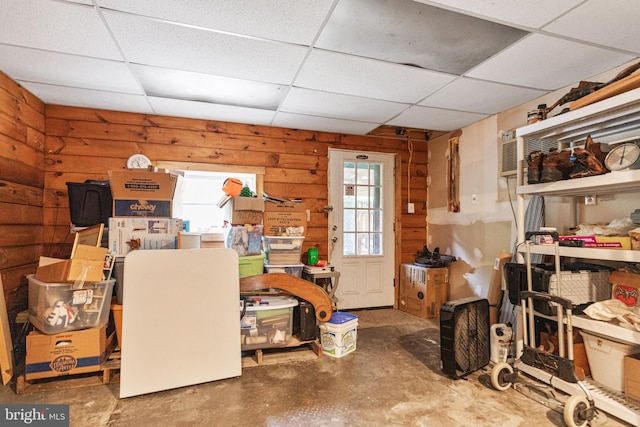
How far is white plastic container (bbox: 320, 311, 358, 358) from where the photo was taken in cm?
286

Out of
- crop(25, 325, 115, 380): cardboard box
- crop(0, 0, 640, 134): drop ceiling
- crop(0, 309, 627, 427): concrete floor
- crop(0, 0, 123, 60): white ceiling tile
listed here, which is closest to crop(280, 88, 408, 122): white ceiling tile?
crop(0, 0, 640, 134): drop ceiling

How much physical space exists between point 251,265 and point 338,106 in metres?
1.80

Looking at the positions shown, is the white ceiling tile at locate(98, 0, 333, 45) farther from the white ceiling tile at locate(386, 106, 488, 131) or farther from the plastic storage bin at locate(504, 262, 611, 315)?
the plastic storage bin at locate(504, 262, 611, 315)

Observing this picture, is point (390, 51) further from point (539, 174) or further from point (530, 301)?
point (530, 301)

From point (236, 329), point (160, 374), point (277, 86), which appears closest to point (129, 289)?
point (160, 374)

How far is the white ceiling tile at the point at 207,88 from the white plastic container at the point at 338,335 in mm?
2134

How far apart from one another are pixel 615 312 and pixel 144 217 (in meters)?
3.47

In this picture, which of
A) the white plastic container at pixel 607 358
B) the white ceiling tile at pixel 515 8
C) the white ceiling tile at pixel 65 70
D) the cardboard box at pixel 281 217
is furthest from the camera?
the cardboard box at pixel 281 217

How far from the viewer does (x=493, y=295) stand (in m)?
3.17

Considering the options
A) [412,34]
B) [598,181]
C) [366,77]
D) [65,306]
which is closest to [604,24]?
[598,181]

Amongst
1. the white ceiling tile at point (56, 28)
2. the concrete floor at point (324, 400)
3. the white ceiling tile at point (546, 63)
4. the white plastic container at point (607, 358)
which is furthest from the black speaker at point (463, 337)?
the white ceiling tile at point (56, 28)

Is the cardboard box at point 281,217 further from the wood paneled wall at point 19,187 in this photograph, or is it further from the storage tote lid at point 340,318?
the wood paneled wall at point 19,187

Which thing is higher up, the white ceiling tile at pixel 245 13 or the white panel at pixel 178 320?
the white ceiling tile at pixel 245 13

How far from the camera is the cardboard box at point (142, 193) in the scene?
2766mm
